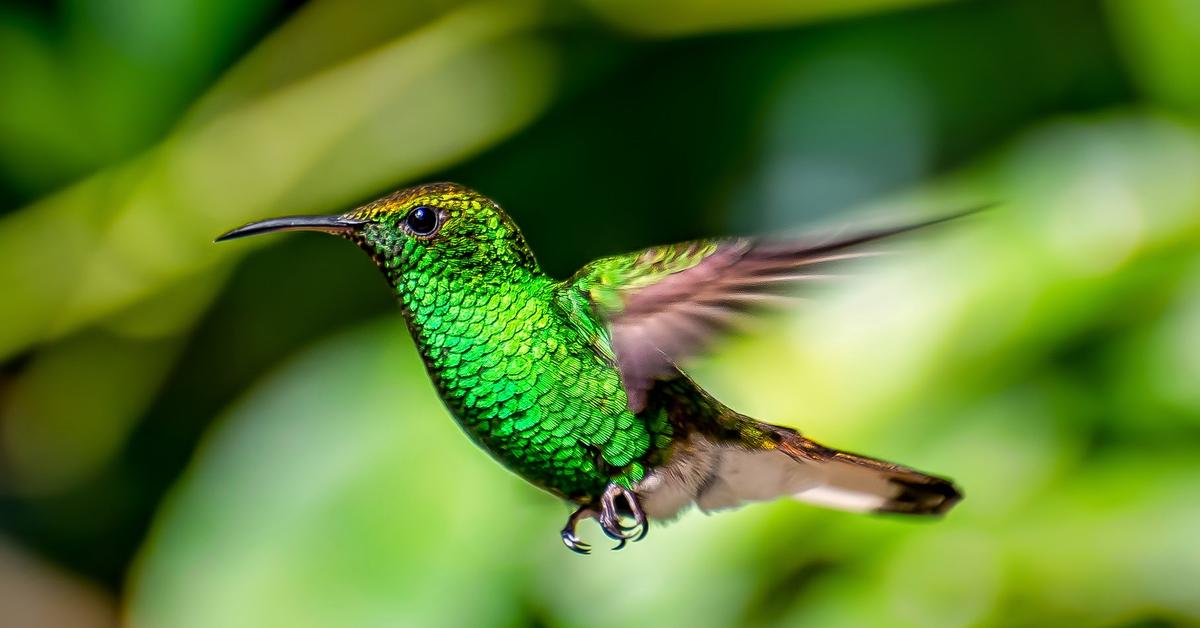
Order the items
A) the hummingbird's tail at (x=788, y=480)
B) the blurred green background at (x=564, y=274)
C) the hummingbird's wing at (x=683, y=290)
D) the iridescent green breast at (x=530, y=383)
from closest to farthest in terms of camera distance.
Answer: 1. the hummingbird's wing at (x=683, y=290)
2. the iridescent green breast at (x=530, y=383)
3. the hummingbird's tail at (x=788, y=480)
4. the blurred green background at (x=564, y=274)

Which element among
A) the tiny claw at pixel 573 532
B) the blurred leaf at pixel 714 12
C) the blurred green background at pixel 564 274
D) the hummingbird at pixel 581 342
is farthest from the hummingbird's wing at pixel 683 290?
the blurred leaf at pixel 714 12

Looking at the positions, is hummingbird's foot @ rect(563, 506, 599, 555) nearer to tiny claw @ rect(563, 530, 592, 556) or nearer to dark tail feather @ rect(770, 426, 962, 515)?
tiny claw @ rect(563, 530, 592, 556)

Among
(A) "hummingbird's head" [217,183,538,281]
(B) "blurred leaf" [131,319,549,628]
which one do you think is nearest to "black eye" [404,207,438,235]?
(A) "hummingbird's head" [217,183,538,281]

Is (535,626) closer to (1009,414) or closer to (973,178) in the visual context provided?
(1009,414)

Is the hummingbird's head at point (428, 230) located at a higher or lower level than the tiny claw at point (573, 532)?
higher

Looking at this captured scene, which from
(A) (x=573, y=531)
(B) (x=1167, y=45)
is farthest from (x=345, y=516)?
(B) (x=1167, y=45)

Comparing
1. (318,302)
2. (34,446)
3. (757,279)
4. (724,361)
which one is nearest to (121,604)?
(34,446)

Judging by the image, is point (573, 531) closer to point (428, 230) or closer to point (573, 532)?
point (573, 532)

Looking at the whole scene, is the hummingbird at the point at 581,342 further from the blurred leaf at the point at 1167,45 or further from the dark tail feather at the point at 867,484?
the blurred leaf at the point at 1167,45
